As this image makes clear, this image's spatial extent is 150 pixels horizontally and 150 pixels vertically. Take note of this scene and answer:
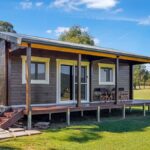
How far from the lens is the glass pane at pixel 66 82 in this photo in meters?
14.6

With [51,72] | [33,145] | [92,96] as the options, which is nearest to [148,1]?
[92,96]

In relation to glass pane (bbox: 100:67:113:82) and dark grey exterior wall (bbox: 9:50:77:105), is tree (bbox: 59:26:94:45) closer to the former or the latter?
glass pane (bbox: 100:67:113:82)

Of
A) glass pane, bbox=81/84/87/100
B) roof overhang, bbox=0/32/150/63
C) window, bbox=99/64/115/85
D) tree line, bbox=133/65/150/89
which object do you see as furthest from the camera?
→ tree line, bbox=133/65/150/89

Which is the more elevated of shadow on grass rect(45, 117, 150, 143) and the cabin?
the cabin

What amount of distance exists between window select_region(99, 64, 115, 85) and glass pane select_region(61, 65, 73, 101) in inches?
88.7

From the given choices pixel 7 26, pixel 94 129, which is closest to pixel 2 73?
pixel 94 129

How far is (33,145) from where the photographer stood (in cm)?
792

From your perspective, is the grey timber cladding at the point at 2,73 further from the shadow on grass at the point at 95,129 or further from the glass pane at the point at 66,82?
the shadow on grass at the point at 95,129

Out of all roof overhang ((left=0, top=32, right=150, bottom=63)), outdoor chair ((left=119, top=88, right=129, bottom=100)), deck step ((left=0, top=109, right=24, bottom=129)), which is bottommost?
deck step ((left=0, top=109, right=24, bottom=129))

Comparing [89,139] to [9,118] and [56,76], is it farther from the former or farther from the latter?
[56,76]

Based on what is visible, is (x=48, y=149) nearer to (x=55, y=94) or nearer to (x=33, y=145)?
(x=33, y=145)

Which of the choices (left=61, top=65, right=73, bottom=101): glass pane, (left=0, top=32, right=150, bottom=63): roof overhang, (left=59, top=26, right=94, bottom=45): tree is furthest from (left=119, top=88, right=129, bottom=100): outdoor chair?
(left=59, top=26, right=94, bottom=45): tree

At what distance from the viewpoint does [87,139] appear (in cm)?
888

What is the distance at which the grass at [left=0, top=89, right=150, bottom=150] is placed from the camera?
7.90 m
